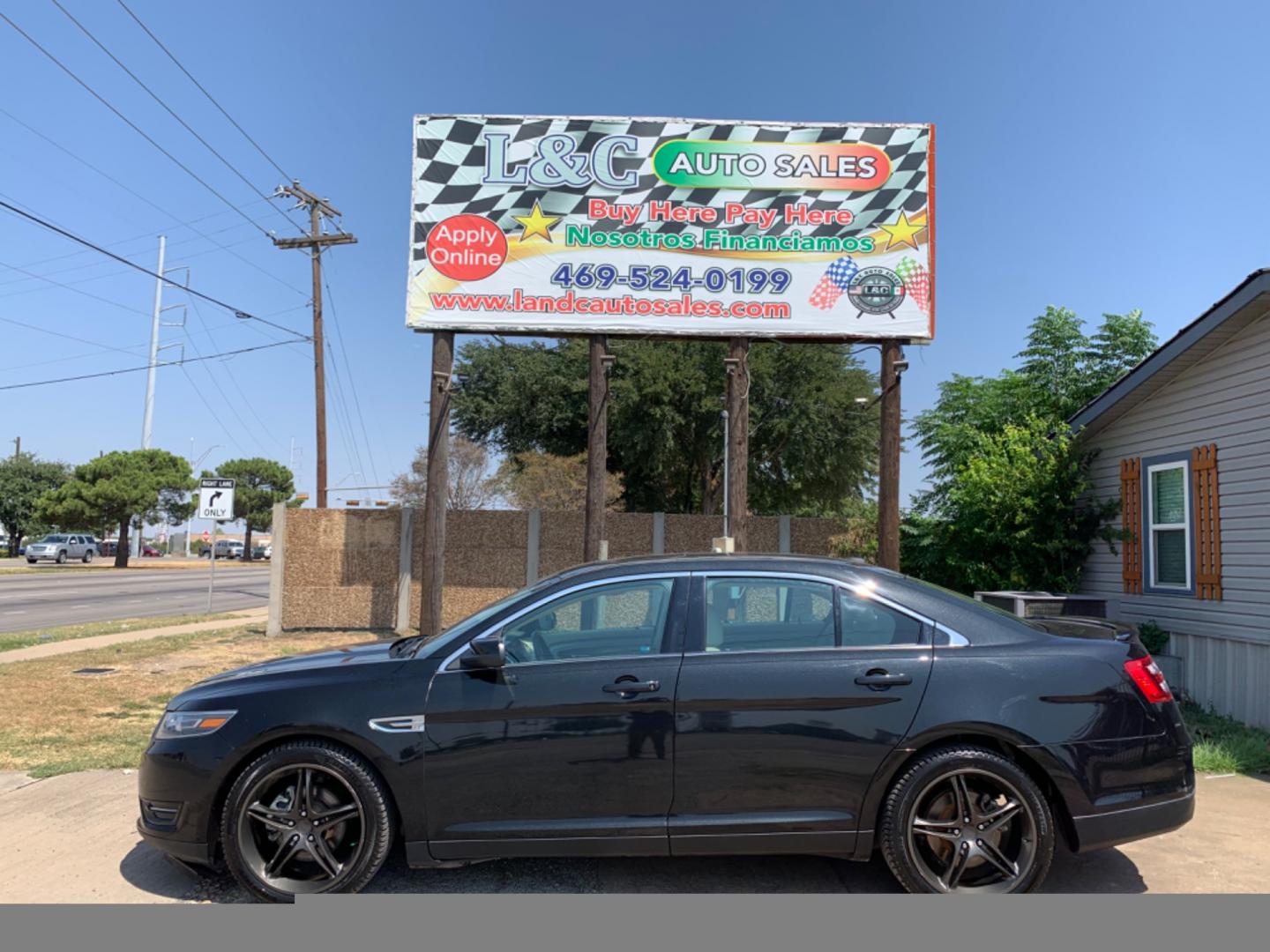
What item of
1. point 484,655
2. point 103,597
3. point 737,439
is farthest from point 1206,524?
point 103,597

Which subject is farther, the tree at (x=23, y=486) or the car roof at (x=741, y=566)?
the tree at (x=23, y=486)

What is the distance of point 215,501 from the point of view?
18.6 m

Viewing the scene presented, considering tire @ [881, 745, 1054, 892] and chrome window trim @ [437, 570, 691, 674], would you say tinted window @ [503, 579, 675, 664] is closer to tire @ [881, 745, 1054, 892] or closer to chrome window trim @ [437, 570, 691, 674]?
chrome window trim @ [437, 570, 691, 674]

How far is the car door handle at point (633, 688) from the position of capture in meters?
3.99

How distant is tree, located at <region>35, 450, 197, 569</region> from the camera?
156 ft

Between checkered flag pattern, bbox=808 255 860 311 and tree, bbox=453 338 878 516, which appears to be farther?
tree, bbox=453 338 878 516

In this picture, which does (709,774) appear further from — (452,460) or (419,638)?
(452,460)

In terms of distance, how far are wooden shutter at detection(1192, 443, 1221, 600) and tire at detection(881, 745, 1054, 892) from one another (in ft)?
19.0

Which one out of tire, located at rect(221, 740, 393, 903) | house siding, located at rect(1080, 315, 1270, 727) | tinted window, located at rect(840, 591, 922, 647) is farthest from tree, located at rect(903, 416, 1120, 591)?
tire, located at rect(221, 740, 393, 903)

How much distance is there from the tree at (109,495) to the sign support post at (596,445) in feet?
148

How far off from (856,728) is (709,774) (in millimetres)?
703

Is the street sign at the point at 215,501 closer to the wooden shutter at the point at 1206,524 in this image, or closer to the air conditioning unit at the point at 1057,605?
the air conditioning unit at the point at 1057,605

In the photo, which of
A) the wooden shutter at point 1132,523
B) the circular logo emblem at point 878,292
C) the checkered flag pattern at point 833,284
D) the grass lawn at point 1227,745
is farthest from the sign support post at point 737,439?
the grass lawn at point 1227,745

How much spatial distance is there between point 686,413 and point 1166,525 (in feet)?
38.4
